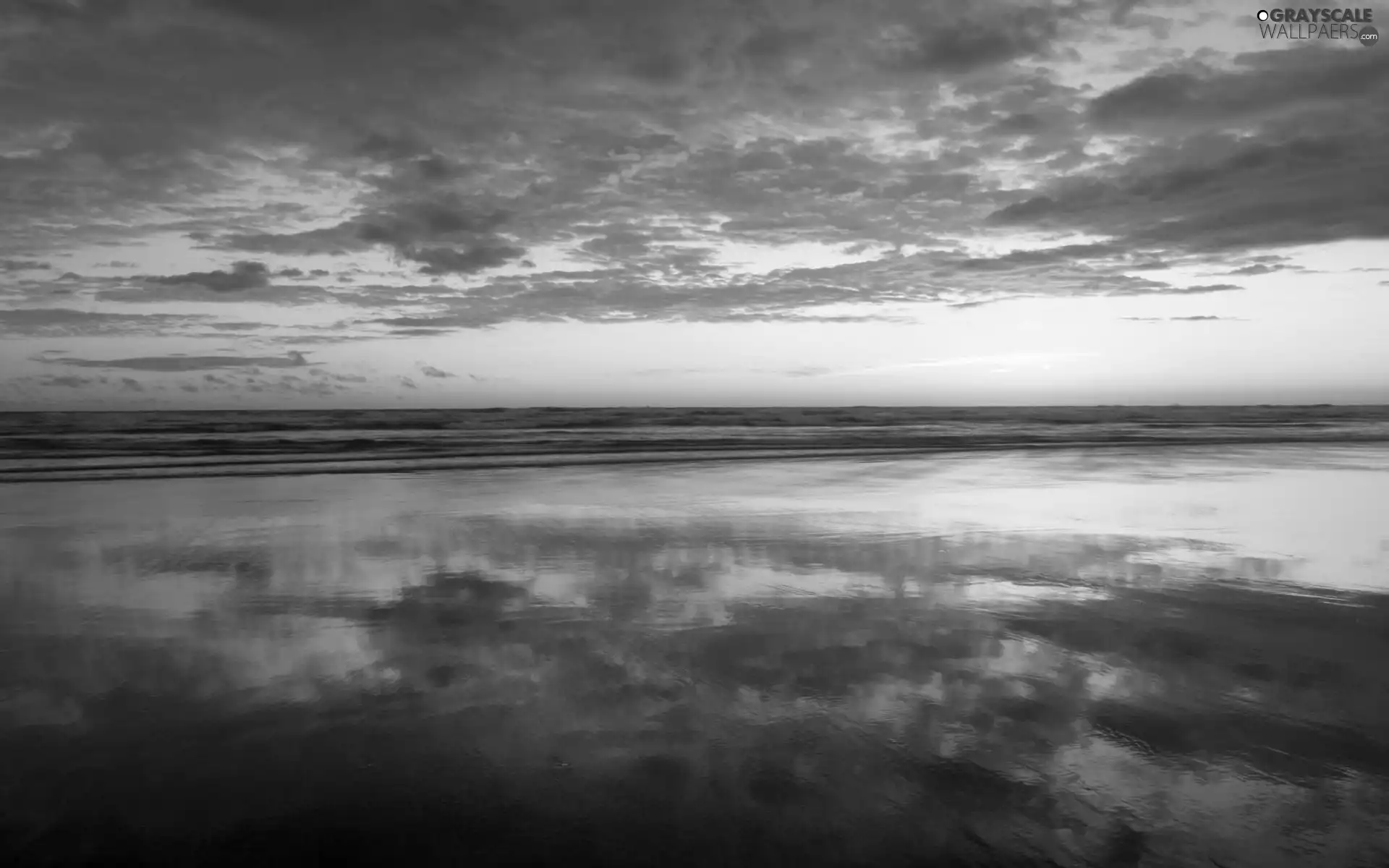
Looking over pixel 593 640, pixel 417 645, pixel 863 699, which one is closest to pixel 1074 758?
pixel 863 699

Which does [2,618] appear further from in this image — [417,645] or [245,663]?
[417,645]

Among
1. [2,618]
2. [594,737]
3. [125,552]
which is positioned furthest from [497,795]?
[125,552]

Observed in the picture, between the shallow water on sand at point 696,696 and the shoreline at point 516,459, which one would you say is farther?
the shoreline at point 516,459

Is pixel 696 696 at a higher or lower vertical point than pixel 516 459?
lower

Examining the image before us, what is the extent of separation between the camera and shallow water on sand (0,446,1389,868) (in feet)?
10.8

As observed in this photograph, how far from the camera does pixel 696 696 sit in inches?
187

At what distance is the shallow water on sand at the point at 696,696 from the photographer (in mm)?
3301

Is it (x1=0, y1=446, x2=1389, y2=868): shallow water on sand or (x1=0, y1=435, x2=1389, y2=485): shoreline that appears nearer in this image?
(x1=0, y1=446, x2=1389, y2=868): shallow water on sand

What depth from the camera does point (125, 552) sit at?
29.8ft

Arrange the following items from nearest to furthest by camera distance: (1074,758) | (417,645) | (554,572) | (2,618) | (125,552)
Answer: (1074,758), (417,645), (2,618), (554,572), (125,552)

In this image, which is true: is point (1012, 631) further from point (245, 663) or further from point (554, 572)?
point (245, 663)

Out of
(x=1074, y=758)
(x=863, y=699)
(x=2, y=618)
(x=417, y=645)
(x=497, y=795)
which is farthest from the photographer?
(x=2, y=618)

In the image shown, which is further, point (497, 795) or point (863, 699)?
point (863, 699)

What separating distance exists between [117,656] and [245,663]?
3.17 feet
